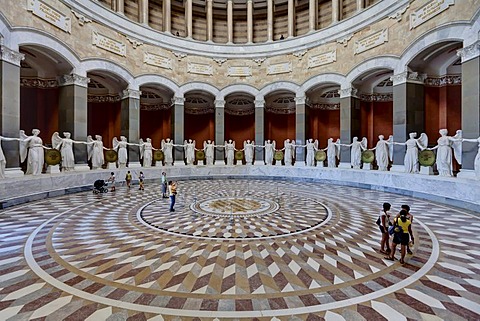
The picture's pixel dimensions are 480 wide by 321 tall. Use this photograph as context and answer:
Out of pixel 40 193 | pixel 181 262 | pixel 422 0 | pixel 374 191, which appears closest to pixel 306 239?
pixel 181 262

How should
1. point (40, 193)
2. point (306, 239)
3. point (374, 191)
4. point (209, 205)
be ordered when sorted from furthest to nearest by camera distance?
point (374, 191) → point (40, 193) → point (209, 205) → point (306, 239)

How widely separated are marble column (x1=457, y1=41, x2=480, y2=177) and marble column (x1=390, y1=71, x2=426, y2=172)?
245cm

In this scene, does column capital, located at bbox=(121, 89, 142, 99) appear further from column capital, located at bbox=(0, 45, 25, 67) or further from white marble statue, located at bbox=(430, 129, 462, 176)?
white marble statue, located at bbox=(430, 129, 462, 176)

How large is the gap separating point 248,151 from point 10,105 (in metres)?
11.0

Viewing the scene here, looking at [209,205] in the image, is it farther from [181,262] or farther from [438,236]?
[438,236]

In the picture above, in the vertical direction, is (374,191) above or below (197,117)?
below

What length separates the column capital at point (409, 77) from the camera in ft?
35.1

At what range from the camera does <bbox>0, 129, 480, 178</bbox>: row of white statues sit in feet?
27.3

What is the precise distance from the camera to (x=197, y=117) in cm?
1912

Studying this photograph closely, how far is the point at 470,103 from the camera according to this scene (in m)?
8.11

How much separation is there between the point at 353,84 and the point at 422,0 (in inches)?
171

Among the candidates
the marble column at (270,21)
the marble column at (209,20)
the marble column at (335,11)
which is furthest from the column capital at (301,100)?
the marble column at (209,20)

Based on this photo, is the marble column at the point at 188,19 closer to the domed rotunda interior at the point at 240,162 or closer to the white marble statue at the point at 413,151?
the domed rotunda interior at the point at 240,162

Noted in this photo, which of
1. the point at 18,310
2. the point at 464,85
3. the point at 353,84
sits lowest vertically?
the point at 18,310
